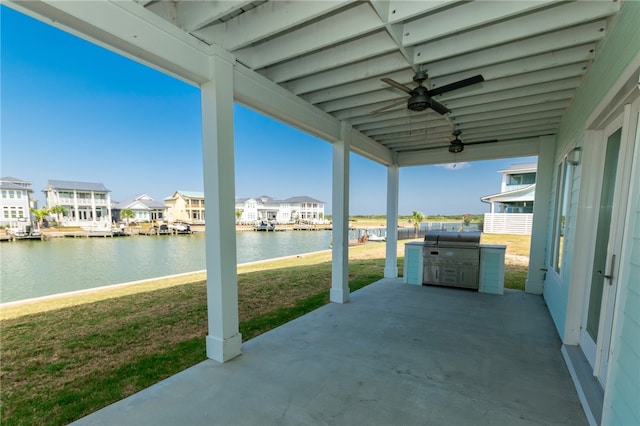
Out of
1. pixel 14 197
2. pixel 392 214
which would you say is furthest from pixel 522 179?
pixel 14 197

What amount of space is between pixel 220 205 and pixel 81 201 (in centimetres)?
2162

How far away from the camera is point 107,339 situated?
2.97 metres

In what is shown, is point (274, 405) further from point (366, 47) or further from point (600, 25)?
point (600, 25)

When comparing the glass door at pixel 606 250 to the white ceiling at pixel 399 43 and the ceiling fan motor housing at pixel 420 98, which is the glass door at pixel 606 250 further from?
the ceiling fan motor housing at pixel 420 98

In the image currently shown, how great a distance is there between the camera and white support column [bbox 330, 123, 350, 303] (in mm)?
4086

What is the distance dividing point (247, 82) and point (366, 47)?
4.08 feet

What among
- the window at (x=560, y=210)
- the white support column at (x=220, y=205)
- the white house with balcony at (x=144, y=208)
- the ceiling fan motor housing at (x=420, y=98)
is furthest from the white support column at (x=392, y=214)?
the white house with balcony at (x=144, y=208)

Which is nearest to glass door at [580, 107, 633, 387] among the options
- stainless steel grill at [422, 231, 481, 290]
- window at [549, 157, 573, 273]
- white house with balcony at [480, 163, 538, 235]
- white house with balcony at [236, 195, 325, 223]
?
window at [549, 157, 573, 273]

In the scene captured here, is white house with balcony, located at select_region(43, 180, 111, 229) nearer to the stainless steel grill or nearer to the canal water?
the canal water

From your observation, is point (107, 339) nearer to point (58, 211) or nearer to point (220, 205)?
point (220, 205)

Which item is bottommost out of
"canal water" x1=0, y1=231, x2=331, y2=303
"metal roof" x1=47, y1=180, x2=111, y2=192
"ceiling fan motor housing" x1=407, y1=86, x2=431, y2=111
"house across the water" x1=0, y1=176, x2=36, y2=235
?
"canal water" x1=0, y1=231, x2=331, y2=303

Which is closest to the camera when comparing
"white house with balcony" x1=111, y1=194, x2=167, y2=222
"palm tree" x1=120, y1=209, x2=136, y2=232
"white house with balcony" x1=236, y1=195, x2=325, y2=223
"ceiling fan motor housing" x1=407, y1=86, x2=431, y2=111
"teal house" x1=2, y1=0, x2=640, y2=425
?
"teal house" x1=2, y1=0, x2=640, y2=425

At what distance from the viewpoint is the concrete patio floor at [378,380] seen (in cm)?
172

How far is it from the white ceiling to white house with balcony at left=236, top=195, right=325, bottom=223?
3563cm
